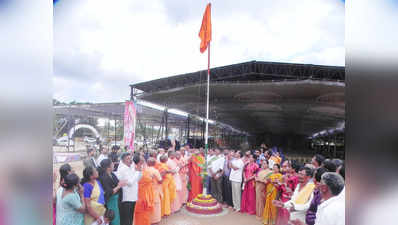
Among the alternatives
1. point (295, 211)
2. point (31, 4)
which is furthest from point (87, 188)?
point (295, 211)

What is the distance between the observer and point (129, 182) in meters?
3.60

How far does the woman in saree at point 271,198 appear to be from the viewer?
4388 millimetres

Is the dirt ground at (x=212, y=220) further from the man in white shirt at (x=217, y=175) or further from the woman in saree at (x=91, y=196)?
the woman in saree at (x=91, y=196)

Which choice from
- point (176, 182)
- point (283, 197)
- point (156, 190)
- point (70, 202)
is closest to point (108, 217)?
point (70, 202)

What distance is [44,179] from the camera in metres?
1.91

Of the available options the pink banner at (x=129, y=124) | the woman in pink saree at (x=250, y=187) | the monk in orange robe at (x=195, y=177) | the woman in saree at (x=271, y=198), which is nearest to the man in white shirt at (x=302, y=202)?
the woman in saree at (x=271, y=198)

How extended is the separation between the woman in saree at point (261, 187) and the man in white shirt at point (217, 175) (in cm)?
119

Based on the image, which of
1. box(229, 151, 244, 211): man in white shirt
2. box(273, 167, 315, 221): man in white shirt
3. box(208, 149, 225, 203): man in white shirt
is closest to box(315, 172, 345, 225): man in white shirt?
box(273, 167, 315, 221): man in white shirt

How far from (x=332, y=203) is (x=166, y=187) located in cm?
336

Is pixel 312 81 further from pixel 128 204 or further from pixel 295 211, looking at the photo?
pixel 128 204

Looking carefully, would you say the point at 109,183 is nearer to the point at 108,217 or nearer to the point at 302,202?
the point at 108,217

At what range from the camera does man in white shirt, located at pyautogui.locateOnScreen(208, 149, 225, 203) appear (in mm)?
5898

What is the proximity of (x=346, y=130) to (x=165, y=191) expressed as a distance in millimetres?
3807

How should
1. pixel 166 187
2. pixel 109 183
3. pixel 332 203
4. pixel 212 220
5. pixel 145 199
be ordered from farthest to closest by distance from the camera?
pixel 166 187 < pixel 212 220 < pixel 145 199 < pixel 109 183 < pixel 332 203
